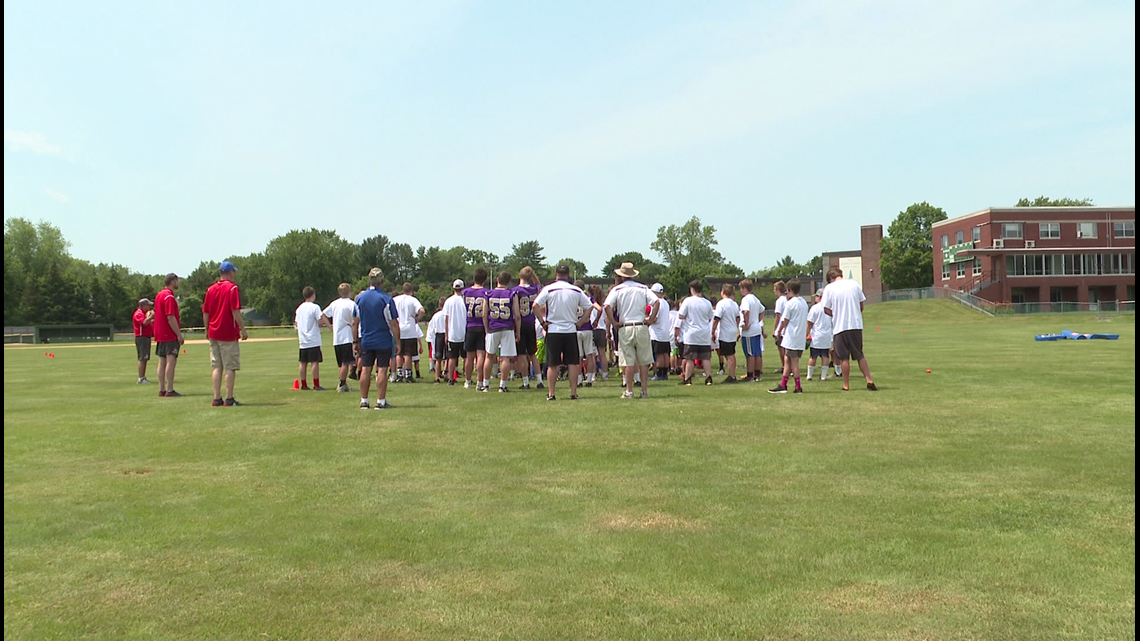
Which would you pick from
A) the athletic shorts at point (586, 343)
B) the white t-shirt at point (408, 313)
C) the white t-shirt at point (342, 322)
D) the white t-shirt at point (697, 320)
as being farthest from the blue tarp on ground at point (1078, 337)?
the white t-shirt at point (342, 322)

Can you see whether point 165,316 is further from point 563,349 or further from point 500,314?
point 563,349

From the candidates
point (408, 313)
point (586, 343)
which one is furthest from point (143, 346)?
point (586, 343)

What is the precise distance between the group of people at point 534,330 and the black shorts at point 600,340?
0.02m

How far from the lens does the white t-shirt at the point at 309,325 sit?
14.8 m

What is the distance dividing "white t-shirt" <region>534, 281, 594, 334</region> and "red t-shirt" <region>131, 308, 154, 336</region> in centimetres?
894

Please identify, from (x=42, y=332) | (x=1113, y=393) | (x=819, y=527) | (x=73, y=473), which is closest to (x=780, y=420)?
(x=819, y=527)

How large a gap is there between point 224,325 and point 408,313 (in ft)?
13.8

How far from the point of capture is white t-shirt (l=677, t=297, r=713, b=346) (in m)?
15.1

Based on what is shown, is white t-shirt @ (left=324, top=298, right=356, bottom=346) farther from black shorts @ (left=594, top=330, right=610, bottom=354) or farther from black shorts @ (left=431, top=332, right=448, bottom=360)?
black shorts @ (left=594, top=330, right=610, bottom=354)

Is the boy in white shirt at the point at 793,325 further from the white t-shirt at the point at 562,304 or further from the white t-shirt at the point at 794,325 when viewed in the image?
the white t-shirt at the point at 562,304

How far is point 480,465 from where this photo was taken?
7367 mm

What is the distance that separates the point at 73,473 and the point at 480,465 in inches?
139

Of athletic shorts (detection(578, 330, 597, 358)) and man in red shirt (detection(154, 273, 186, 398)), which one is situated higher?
man in red shirt (detection(154, 273, 186, 398))

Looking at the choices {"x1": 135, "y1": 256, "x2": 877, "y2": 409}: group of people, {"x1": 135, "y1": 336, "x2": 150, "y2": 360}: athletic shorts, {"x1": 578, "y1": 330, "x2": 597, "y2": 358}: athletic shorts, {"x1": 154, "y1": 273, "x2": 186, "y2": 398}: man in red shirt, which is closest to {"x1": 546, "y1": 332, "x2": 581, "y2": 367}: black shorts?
{"x1": 135, "y1": 256, "x2": 877, "y2": 409}: group of people
